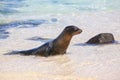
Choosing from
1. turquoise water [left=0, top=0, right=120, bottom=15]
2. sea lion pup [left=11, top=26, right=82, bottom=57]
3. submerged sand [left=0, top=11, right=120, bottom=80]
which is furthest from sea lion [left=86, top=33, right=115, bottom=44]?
turquoise water [left=0, top=0, right=120, bottom=15]

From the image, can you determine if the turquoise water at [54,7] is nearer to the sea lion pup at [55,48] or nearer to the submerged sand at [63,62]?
A: the submerged sand at [63,62]

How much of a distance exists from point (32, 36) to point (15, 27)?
2509 millimetres

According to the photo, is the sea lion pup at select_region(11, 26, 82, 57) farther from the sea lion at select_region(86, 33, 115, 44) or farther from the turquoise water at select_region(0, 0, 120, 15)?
the turquoise water at select_region(0, 0, 120, 15)

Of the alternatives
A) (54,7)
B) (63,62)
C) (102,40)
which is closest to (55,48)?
(63,62)

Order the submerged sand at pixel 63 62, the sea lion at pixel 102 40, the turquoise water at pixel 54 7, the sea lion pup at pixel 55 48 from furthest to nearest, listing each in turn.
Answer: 1. the turquoise water at pixel 54 7
2. the sea lion at pixel 102 40
3. the sea lion pup at pixel 55 48
4. the submerged sand at pixel 63 62

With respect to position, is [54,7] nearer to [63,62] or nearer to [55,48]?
[55,48]

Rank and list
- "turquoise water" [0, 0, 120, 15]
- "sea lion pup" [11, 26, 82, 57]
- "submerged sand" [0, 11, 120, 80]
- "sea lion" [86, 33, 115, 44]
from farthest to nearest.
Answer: "turquoise water" [0, 0, 120, 15], "sea lion" [86, 33, 115, 44], "sea lion pup" [11, 26, 82, 57], "submerged sand" [0, 11, 120, 80]

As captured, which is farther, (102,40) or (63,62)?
(102,40)

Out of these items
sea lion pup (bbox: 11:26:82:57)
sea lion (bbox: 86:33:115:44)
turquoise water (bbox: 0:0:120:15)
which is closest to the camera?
sea lion pup (bbox: 11:26:82:57)

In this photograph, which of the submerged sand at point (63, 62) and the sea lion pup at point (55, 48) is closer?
the submerged sand at point (63, 62)

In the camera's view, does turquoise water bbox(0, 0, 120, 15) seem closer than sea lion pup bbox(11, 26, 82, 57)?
No

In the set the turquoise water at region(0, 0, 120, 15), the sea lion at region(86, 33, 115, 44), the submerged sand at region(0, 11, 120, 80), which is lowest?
the turquoise water at region(0, 0, 120, 15)

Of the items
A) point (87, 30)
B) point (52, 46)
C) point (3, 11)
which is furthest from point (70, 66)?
point (3, 11)

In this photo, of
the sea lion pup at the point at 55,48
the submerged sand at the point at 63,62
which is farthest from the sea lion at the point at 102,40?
the sea lion pup at the point at 55,48
